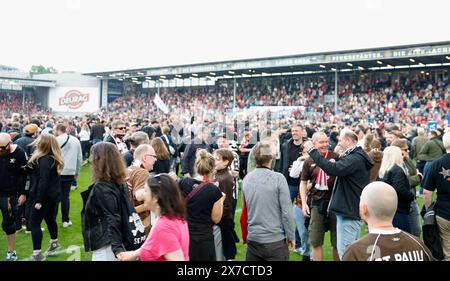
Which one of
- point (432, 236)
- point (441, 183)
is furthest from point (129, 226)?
point (441, 183)

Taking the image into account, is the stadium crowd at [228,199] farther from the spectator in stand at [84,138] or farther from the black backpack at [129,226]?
the spectator in stand at [84,138]

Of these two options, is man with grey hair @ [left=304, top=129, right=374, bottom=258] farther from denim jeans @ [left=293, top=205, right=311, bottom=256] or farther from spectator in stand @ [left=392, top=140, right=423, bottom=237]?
denim jeans @ [left=293, top=205, right=311, bottom=256]

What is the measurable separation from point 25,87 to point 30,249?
146 ft

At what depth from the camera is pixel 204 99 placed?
134 ft

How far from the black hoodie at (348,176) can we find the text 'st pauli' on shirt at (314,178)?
0.38m

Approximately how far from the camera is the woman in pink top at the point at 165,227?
3.16 m

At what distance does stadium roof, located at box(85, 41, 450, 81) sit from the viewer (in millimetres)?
26266

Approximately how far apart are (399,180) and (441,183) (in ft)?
1.54

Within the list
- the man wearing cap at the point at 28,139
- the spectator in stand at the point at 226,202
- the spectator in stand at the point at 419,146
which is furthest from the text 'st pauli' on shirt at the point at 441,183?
the spectator in stand at the point at 419,146

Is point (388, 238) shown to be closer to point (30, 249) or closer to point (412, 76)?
point (30, 249)

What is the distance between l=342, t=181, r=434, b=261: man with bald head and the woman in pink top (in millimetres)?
1184

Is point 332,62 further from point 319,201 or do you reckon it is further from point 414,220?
point 319,201

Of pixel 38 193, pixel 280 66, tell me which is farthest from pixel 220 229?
pixel 280 66

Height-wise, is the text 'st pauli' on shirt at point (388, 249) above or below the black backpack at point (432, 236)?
above
